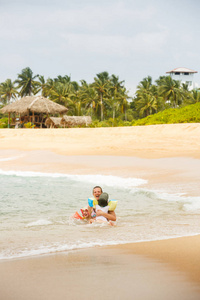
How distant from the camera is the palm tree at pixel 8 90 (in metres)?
72.4

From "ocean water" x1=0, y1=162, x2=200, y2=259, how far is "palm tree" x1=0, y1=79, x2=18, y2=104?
210ft

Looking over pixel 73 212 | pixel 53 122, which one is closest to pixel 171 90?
pixel 53 122

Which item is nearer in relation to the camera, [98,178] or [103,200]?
[103,200]

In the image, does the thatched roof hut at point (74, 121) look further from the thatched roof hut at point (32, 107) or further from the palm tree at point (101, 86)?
the palm tree at point (101, 86)

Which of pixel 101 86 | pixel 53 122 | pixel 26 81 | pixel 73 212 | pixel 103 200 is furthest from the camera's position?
pixel 26 81

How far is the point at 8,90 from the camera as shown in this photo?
7250 cm

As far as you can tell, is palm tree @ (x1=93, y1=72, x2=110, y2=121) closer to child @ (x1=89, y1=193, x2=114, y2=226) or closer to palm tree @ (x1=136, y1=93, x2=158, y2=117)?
palm tree @ (x1=136, y1=93, x2=158, y2=117)

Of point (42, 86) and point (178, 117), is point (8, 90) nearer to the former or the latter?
point (42, 86)

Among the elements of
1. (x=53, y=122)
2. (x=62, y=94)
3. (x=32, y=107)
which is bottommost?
(x=53, y=122)

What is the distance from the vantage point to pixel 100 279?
309 cm

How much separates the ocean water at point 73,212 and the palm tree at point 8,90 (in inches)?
2514

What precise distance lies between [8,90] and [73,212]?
68763mm

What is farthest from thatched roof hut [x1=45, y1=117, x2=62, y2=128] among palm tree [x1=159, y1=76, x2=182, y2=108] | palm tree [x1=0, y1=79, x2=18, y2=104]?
palm tree [x1=0, y1=79, x2=18, y2=104]

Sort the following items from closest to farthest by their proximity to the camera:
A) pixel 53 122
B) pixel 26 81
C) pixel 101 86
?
pixel 53 122, pixel 101 86, pixel 26 81
